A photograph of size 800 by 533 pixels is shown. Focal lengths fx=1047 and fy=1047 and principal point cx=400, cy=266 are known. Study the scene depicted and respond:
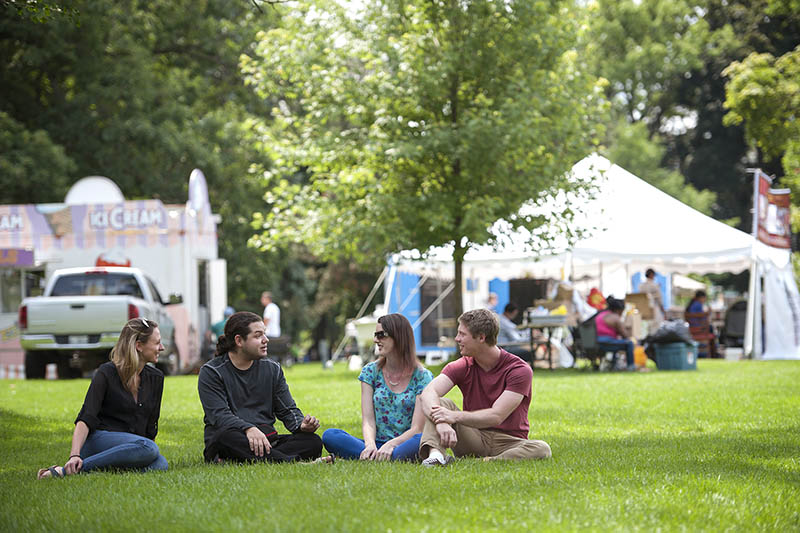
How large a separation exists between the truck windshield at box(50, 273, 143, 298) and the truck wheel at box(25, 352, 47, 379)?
53.9 inches

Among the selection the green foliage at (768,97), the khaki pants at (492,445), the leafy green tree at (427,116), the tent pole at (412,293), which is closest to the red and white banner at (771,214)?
the green foliage at (768,97)

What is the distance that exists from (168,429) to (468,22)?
40.5 ft

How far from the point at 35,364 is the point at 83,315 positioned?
7.41 feet

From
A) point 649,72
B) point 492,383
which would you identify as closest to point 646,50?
point 649,72

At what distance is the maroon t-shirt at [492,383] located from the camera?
7324mm

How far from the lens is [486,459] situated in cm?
723

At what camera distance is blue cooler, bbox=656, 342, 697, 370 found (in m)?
20.2

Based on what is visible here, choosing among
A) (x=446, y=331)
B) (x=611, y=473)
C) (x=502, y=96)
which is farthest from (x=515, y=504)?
(x=446, y=331)

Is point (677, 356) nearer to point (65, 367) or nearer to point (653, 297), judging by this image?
point (653, 297)

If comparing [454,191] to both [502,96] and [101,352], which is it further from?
[101,352]

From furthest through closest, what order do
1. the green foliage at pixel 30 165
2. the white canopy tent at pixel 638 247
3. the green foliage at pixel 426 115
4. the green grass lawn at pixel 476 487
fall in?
the green foliage at pixel 30 165 < the white canopy tent at pixel 638 247 < the green foliage at pixel 426 115 < the green grass lawn at pixel 476 487

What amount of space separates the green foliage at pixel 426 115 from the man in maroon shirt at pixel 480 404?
12.2m

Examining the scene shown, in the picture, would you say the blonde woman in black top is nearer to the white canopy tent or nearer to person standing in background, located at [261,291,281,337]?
the white canopy tent

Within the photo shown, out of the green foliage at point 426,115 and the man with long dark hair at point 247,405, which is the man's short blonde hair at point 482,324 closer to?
the man with long dark hair at point 247,405
